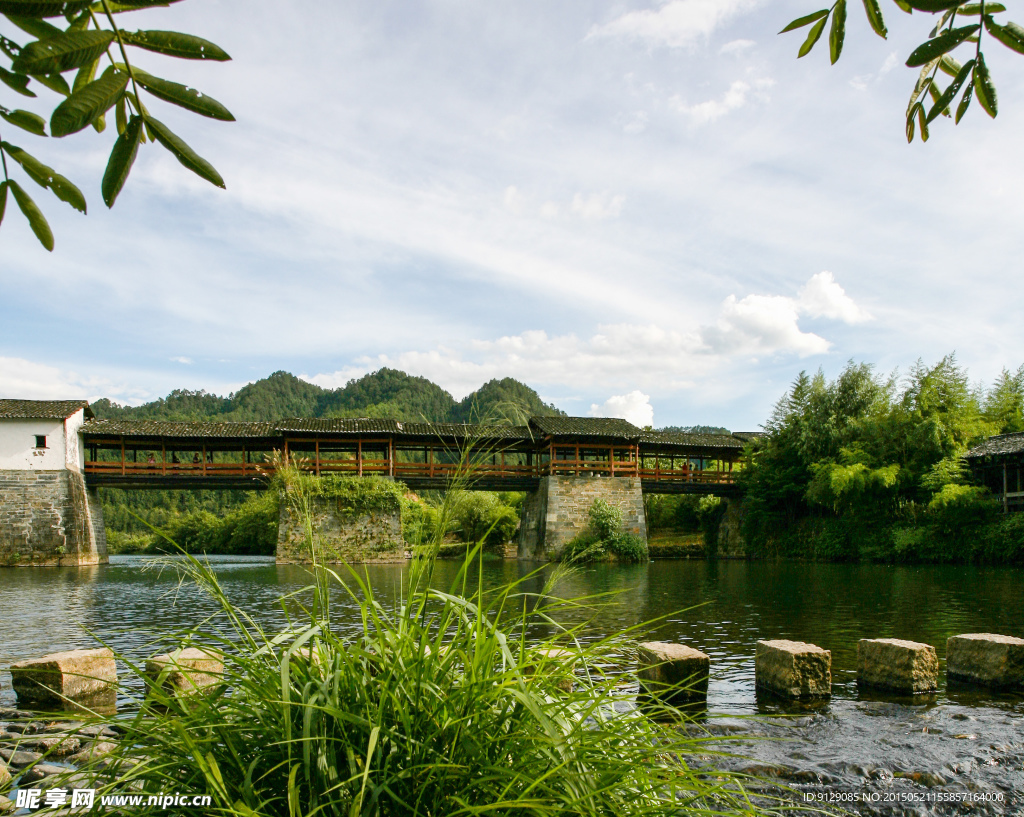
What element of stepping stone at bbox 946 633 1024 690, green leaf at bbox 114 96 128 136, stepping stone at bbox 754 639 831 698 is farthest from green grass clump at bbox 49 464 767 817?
stepping stone at bbox 946 633 1024 690

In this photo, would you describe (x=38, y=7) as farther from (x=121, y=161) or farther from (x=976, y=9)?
(x=976, y=9)

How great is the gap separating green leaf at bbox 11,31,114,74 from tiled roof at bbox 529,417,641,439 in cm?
2493

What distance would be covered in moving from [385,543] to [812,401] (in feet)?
58.0

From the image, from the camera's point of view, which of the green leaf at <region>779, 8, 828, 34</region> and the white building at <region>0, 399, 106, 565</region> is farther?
the white building at <region>0, 399, 106, 565</region>

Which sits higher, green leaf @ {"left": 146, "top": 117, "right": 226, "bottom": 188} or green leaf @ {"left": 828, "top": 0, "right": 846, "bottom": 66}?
green leaf @ {"left": 828, "top": 0, "right": 846, "bottom": 66}

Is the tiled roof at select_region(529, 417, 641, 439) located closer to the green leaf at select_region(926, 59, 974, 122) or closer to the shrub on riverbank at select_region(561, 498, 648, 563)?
the shrub on riverbank at select_region(561, 498, 648, 563)

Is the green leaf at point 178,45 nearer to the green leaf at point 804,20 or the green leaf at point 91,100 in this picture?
the green leaf at point 91,100

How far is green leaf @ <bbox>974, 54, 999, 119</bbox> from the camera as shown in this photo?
1343mm

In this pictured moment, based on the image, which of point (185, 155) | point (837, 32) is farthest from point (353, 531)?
point (837, 32)

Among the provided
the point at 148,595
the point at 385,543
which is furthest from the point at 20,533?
the point at 148,595

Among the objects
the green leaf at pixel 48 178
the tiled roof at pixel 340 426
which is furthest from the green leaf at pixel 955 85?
the tiled roof at pixel 340 426

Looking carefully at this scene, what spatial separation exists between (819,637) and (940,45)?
685cm

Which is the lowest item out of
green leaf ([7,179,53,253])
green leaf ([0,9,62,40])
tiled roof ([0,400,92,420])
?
green leaf ([7,179,53,253])

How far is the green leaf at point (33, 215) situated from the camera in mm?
1286
